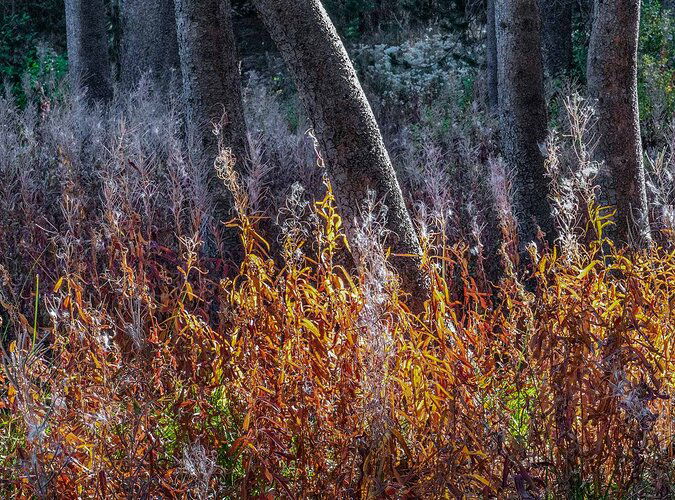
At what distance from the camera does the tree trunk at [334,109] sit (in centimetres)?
419

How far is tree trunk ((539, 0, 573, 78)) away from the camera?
41.3 feet

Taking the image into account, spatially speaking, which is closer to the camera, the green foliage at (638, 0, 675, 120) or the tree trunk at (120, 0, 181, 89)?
the green foliage at (638, 0, 675, 120)

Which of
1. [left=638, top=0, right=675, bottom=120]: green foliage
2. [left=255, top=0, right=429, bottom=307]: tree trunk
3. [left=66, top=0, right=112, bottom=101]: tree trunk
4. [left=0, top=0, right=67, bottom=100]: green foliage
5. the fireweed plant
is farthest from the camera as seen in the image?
[left=0, top=0, right=67, bottom=100]: green foliage

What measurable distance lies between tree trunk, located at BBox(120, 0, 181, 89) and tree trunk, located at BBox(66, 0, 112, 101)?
73 centimetres

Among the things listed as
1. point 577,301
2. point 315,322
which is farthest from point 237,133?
point 577,301

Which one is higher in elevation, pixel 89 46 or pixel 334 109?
pixel 89 46

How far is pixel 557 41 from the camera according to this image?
41.7ft

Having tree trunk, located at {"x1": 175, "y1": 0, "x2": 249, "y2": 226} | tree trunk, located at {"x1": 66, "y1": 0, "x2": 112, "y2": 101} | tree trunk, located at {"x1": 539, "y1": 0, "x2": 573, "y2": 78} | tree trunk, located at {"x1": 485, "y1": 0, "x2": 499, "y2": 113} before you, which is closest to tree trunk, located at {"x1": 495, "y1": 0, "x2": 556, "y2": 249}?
tree trunk, located at {"x1": 175, "y1": 0, "x2": 249, "y2": 226}

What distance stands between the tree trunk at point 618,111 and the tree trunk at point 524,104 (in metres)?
0.54

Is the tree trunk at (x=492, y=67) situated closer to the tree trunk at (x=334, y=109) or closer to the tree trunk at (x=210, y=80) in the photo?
the tree trunk at (x=210, y=80)

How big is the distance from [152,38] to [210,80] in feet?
16.4

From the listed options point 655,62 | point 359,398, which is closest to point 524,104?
point 359,398

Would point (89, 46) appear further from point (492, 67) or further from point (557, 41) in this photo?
point (557, 41)

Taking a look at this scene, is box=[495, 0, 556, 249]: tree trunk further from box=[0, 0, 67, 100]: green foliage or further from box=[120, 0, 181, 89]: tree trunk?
box=[0, 0, 67, 100]: green foliage
